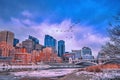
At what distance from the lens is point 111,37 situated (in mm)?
16016

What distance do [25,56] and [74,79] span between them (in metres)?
166

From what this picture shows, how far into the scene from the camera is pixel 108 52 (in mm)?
15633

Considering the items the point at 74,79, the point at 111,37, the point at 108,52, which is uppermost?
the point at 111,37

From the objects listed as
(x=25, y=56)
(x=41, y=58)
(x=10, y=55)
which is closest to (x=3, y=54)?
(x=10, y=55)

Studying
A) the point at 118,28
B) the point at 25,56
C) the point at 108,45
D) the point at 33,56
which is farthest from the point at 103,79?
the point at 33,56

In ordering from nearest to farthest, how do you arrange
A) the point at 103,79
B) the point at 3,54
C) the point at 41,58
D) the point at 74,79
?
the point at 103,79
the point at 74,79
the point at 3,54
the point at 41,58

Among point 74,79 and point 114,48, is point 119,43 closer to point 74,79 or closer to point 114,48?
point 114,48

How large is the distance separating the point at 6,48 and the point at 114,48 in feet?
601

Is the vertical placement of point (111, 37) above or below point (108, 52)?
above

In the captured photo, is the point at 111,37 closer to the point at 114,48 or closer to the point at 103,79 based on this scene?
the point at 114,48

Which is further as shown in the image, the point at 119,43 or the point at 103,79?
the point at 103,79

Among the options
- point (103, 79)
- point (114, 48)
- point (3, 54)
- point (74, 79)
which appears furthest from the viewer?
point (3, 54)

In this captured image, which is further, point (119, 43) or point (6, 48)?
point (6, 48)

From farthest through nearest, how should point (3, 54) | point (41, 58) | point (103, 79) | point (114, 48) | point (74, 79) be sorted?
point (41, 58) < point (3, 54) < point (74, 79) < point (103, 79) < point (114, 48)
